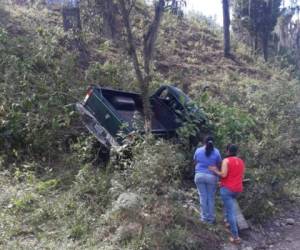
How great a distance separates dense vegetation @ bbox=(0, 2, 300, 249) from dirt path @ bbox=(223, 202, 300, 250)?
0.81 ft

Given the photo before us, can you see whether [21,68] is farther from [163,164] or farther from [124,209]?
[124,209]

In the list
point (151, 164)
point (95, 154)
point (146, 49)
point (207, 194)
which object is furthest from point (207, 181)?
point (146, 49)

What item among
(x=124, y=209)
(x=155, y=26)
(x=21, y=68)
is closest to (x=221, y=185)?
(x=124, y=209)

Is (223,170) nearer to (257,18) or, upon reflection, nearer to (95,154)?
(95,154)

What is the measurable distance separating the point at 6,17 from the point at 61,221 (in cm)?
911

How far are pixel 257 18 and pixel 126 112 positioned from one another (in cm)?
1719

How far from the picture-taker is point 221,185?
22.6 ft

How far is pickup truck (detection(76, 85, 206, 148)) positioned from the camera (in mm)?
8109

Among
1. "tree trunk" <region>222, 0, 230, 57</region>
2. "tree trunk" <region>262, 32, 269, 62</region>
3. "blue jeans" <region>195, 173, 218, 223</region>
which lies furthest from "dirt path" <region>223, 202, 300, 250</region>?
"tree trunk" <region>262, 32, 269, 62</region>

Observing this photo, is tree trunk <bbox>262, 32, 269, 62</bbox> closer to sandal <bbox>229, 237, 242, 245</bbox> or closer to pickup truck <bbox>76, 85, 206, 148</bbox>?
pickup truck <bbox>76, 85, 206, 148</bbox>

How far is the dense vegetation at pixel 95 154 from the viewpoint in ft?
20.3

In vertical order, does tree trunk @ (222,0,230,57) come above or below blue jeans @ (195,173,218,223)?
above

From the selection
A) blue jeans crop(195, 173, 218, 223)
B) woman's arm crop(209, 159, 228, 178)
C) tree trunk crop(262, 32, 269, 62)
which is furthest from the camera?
tree trunk crop(262, 32, 269, 62)

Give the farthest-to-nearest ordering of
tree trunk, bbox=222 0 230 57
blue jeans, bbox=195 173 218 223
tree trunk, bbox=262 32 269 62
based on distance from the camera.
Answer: tree trunk, bbox=262 32 269 62 < tree trunk, bbox=222 0 230 57 < blue jeans, bbox=195 173 218 223
